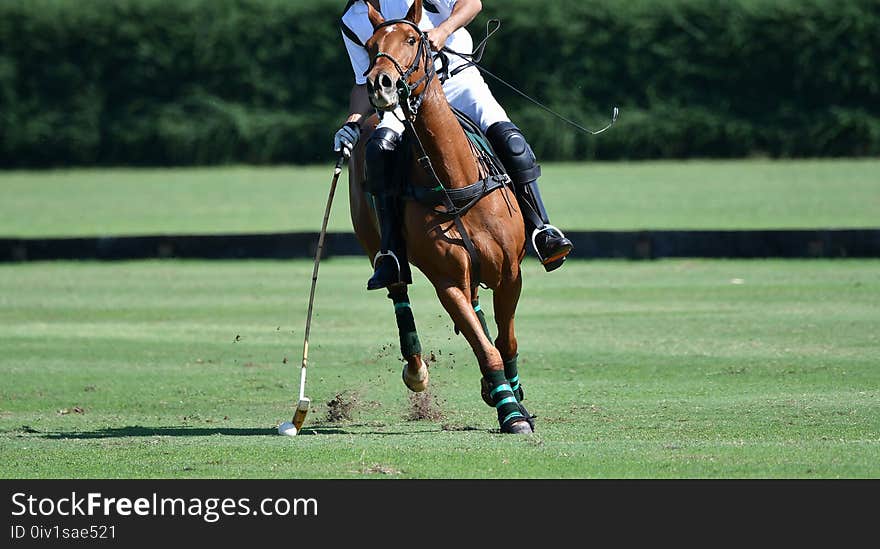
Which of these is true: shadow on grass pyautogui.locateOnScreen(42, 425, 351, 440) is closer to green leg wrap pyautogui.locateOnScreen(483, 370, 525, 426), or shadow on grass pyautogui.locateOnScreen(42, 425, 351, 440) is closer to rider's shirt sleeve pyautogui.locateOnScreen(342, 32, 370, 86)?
green leg wrap pyautogui.locateOnScreen(483, 370, 525, 426)

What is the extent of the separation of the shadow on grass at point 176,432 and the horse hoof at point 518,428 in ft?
3.27

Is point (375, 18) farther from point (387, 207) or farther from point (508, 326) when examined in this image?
point (508, 326)

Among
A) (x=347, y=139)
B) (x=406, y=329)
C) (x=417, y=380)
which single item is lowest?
(x=417, y=380)

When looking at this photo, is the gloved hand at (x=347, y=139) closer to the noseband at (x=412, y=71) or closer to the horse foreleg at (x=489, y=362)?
the noseband at (x=412, y=71)

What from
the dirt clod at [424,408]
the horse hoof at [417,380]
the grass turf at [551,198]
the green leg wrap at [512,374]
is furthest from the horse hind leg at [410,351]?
the grass turf at [551,198]

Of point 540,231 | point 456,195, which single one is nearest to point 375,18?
point 456,195

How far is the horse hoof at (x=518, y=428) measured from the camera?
8195 mm

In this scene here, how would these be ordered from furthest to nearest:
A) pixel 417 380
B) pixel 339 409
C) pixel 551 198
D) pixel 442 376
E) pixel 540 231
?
pixel 551 198 < pixel 442 376 < pixel 339 409 < pixel 417 380 < pixel 540 231

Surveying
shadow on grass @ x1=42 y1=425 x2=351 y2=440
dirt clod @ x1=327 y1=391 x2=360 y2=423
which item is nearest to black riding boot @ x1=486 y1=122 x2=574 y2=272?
shadow on grass @ x1=42 y1=425 x2=351 y2=440

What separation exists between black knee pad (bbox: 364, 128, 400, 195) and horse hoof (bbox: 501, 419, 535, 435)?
147cm

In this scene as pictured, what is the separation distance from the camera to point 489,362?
325 inches

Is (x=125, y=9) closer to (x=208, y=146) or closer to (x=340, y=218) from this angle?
(x=208, y=146)

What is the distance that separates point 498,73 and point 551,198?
666 cm

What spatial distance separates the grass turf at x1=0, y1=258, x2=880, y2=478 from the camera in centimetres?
745
